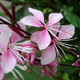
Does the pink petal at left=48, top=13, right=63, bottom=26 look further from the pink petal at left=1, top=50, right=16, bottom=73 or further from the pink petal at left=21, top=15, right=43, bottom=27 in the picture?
the pink petal at left=1, top=50, right=16, bottom=73

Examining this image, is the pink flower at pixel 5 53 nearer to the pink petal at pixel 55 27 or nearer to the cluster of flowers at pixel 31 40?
the cluster of flowers at pixel 31 40

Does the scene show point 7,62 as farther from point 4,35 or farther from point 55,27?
point 55,27

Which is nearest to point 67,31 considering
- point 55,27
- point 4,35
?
point 55,27

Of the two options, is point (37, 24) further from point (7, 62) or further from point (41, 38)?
point (7, 62)

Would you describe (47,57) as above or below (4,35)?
below

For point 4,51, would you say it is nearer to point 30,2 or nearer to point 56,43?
point 56,43

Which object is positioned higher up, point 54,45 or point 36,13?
point 36,13

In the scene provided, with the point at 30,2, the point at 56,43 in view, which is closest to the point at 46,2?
the point at 30,2

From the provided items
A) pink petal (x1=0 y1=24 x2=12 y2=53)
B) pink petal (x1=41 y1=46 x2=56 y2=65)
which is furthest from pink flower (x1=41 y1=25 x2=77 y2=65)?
pink petal (x1=0 y1=24 x2=12 y2=53)

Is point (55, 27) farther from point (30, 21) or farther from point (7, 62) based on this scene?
point (7, 62)
